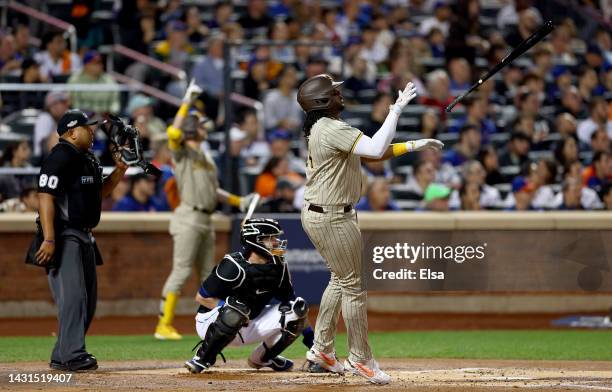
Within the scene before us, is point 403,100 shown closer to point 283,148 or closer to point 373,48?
point 283,148

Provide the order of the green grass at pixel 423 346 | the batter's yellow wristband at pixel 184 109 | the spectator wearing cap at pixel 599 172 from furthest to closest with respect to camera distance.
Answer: the spectator wearing cap at pixel 599 172 < the batter's yellow wristband at pixel 184 109 < the green grass at pixel 423 346

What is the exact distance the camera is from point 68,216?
8500 mm

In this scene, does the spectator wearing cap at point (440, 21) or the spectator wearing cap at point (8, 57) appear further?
the spectator wearing cap at point (440, 21)

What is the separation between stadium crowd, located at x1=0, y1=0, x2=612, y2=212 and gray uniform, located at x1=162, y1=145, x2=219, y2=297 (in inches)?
22.2

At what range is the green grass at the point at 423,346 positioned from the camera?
33.5 feet

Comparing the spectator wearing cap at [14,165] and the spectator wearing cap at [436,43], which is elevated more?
the spectator wearing cap at [436,43]

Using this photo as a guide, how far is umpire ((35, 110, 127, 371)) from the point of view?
8.39m

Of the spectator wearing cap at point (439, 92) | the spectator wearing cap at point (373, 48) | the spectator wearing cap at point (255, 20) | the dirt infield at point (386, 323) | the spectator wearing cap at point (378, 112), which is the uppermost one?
the spectator wearing cap at point (255, 20)

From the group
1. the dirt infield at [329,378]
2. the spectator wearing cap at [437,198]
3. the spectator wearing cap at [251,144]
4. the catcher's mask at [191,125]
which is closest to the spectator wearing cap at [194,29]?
the spectator wearing cap at [251,144]

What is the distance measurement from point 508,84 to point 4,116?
7.21m

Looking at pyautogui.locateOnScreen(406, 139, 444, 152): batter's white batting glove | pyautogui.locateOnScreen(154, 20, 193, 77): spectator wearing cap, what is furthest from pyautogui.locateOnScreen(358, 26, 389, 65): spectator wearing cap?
pyautogui.locateOnScreen(406, 139, 444, 152): batter's white batting glove

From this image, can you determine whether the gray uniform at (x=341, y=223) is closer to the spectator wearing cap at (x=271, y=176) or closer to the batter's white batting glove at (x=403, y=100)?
the batter's white batting glove at (x=403, y=100)

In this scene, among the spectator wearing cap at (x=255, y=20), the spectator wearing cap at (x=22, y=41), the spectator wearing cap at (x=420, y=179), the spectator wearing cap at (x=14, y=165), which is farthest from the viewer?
the spectator wearing cap at (x=255, y=20)

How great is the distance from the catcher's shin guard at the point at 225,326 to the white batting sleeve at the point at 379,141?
132cm
